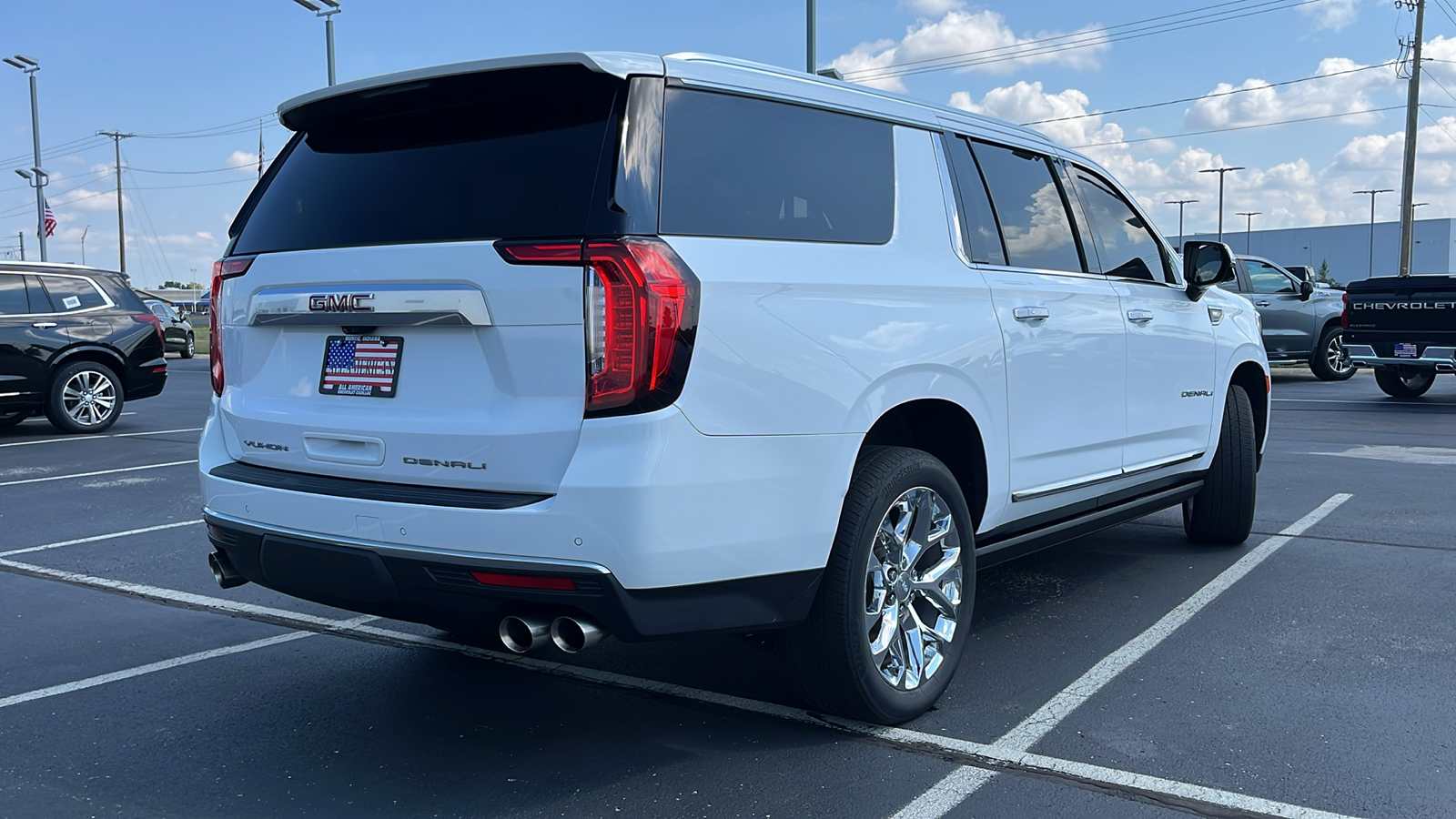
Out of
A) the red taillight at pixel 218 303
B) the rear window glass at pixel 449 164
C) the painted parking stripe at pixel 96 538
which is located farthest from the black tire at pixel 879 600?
the painted parking stripe at pixel 96 538

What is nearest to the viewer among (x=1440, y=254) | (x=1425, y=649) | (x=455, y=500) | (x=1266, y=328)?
(x=455, y=500)

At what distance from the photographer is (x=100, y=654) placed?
4.66 m

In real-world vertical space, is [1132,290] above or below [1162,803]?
above

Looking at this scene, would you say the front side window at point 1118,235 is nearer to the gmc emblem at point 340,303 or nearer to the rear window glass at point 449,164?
the rear window glass at point 449,164

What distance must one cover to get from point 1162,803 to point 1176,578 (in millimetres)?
2704

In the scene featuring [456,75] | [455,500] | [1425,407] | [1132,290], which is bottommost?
[1425,407]

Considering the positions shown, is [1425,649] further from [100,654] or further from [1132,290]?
[100,654]

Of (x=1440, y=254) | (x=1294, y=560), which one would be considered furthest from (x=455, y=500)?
(x=1440, y=254)

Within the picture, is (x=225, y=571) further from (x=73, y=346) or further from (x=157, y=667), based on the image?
(x=73, y=346)

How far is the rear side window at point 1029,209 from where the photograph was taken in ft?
14.5

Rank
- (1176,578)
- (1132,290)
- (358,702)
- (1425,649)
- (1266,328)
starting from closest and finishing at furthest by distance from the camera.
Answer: (358,702)
(1425,649)
(1132,290)
(1176,578)
(1266,328)

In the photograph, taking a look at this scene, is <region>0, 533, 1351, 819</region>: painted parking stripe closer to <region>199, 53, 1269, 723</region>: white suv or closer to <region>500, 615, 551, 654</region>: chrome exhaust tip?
<region>199, 53, 1269, 723</region>: white suv

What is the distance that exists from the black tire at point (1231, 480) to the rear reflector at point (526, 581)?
13.6 ft

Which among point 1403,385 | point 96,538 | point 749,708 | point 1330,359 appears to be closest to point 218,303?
point 749,708
